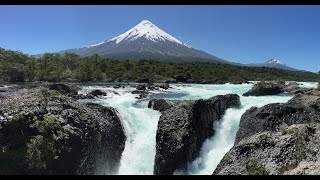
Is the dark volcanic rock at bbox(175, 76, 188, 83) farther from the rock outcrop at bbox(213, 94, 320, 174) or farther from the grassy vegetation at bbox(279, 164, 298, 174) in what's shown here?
the grassy vegetation at bbox(279, 164, 298, 174)

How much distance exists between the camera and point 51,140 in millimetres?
14586

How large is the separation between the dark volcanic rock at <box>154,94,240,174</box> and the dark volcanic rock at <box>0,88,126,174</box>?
257cm

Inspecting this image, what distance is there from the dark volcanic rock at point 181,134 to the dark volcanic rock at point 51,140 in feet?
8.42

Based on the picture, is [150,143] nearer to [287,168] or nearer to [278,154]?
[278,154]

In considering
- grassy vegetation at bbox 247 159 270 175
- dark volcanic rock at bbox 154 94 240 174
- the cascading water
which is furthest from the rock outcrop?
the cascading water

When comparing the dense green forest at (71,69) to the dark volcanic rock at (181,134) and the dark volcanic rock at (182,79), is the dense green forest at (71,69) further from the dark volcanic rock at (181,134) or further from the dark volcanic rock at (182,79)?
the dark volcanic rock at (181,134)

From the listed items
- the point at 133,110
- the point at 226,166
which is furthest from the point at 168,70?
the point at 226,166

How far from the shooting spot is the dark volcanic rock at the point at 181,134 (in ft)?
52.0

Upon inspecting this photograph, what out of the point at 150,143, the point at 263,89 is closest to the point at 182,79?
the point at 263,89

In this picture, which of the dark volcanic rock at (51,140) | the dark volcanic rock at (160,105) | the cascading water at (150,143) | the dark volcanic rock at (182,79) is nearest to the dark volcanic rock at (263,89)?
the cascading water at (150,143)

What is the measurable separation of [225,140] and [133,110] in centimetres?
610

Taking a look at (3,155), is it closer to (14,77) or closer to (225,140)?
(225,140)
